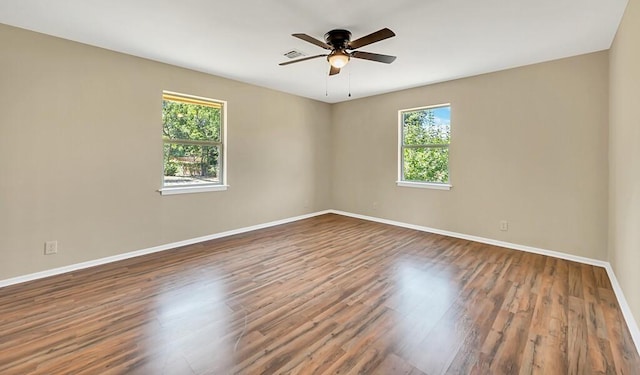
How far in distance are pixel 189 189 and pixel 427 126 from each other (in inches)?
162

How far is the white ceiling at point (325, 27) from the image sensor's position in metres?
2.35

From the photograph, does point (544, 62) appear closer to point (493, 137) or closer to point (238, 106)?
point (493, 137)

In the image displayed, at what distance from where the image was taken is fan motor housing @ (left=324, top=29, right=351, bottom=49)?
273cm

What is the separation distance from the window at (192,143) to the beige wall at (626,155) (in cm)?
463

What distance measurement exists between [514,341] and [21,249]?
452cm

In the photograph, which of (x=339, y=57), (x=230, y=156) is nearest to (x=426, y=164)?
(x=339, y=57)

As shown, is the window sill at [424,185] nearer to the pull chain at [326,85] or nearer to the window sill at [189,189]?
the pull chain at [326,85]

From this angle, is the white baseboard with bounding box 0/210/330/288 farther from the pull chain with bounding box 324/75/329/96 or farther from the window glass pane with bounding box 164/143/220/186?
the pull chain with bounding box 324/75/329/96

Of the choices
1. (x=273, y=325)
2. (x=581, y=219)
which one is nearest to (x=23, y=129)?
(x=273, y=325)

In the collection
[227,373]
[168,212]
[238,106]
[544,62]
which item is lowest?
[227,373]

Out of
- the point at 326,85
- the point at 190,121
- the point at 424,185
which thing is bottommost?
the point at 424,185

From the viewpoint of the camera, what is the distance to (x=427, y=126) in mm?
4891

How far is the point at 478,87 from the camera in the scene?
413cm

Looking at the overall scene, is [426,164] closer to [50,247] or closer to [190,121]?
[190,121]
